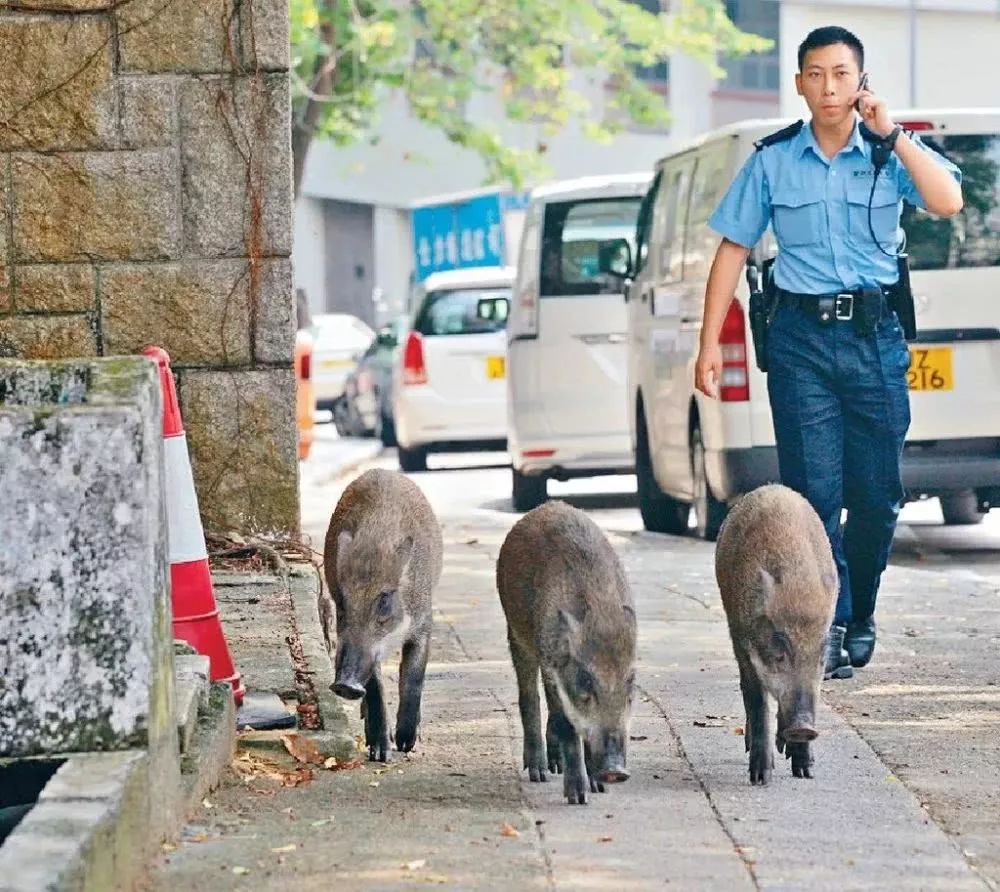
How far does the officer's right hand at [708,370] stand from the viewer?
8.20 m

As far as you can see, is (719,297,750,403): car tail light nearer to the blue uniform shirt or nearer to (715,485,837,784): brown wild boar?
the blue uniform shirt

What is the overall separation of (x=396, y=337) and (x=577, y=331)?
1045cm

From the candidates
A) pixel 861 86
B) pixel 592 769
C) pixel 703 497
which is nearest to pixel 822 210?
pixel 861 86

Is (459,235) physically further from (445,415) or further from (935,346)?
(935,346)

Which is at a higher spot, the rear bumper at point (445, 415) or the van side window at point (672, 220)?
the van side window at point (672, 220)

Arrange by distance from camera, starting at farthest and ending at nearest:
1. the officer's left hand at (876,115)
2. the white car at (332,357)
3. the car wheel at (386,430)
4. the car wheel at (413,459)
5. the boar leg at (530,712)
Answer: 1. the white car at (332,357)
2. the car wheel at (386,430)
3. the car wheel at (413,459)
4. the officer's left hand at (876,115)
5. the boar leg at (530,712)

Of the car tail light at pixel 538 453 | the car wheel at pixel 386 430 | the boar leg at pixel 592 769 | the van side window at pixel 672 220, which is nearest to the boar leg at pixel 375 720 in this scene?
the boar leg at pixel 592 769

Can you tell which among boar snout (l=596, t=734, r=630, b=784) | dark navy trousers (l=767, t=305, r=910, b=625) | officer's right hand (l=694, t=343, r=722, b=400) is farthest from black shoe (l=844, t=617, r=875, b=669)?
boar snout (l=596, t=734, r=630, b=784)

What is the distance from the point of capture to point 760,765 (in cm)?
662

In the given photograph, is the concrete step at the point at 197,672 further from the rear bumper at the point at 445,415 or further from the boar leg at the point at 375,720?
the rear bumper at the point at 445,415

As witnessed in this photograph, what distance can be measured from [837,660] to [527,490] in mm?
9454

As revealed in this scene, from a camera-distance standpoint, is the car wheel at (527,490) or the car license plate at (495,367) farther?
the car license plate at (495,367)

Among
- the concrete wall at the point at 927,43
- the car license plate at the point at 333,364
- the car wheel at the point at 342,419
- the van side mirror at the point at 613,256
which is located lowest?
the car wheel at the point at 342,419

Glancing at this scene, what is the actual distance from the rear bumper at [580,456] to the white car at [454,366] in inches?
198
